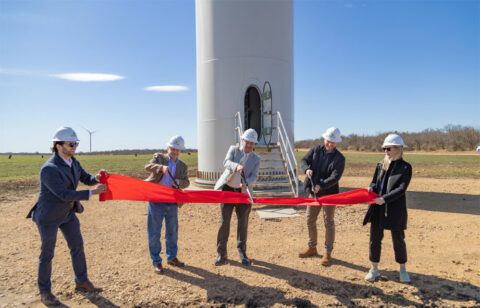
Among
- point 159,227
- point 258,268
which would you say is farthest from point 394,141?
point 159,227

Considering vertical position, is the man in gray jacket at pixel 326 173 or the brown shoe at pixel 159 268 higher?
the man in gray jacket at pixel 326 173

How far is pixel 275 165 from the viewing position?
12406 mm

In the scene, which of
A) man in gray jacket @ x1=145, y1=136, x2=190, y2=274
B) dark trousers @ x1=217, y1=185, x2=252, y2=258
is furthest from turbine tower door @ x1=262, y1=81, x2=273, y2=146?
man in gray jacket @ x1=145, y1=136, x2=190, y2=274

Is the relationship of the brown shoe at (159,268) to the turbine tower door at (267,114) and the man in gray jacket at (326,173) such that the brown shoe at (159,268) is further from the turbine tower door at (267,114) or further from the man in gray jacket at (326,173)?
the turbine tower door at (267,114)

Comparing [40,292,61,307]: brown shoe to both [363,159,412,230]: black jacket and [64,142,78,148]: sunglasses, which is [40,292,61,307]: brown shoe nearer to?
[64,142,78,148]: sunglasses

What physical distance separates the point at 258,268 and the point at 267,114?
7.35 meters

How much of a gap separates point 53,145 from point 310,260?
166 inches

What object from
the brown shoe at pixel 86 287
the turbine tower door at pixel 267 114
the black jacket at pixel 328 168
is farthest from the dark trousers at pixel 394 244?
the turbine tower door at pixel 267 114

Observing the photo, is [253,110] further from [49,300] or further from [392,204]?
[49,300]

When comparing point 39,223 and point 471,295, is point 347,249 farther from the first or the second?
point 39,223

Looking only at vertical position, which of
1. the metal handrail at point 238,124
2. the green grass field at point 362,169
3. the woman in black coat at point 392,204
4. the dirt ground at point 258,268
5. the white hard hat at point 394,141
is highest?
the metal handrail at point 238,124

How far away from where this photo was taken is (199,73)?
12961mm

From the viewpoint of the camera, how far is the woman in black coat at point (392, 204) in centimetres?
506

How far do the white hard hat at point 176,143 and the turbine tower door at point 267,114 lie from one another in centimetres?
683
